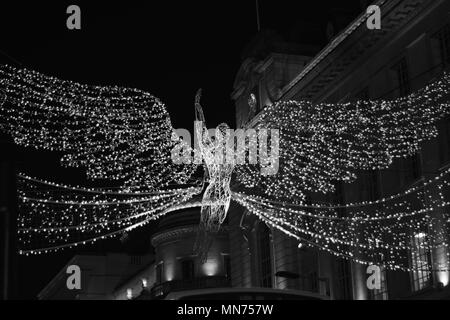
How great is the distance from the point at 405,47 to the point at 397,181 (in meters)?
4.91

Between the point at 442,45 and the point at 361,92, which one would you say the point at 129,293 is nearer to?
the point at 361,92

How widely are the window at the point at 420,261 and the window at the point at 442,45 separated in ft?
19.6

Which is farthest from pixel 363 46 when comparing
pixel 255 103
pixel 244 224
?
pixel 244 224

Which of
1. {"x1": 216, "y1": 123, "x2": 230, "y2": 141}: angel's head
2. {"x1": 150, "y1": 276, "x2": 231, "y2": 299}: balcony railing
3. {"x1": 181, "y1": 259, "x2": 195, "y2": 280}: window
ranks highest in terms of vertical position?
{"x1": 216, "y1": 123, "x2": 230, "y2": 141}: angel's head

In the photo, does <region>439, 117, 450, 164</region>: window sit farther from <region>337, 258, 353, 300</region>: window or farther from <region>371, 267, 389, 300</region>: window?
<region>337, 258, 353, 300</region>: window

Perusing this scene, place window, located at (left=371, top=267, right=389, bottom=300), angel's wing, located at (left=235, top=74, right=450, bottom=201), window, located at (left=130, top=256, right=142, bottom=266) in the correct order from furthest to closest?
window, located at (left=130, top=256, right=142, bottom=266) → window, located at (left=371, top=267, right=389, bottom=300) → angel's wing, located at (left=235, top=74, right=450, bottom=201)

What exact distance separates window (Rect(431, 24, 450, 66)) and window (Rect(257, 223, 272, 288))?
50.0ft

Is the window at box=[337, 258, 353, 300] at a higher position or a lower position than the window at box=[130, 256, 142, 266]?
lower

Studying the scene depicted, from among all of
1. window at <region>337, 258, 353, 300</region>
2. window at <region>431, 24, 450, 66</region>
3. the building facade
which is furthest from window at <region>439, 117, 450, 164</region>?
window at <region>337, 258, 353, 300</region>

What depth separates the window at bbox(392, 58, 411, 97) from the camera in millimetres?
29200

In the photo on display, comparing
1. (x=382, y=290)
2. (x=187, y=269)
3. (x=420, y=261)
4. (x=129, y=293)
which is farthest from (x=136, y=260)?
(x=420, y=261)

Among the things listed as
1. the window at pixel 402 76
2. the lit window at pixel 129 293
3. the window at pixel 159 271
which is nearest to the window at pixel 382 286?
the window at pixel 402 76

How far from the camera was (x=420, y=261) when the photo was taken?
27.8 m

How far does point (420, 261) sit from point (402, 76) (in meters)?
6.98
